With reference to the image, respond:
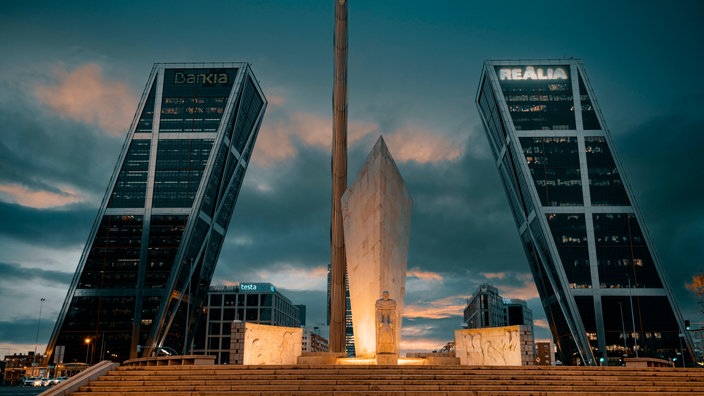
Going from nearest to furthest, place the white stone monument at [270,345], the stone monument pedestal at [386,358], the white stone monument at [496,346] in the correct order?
the stone monument pedestal at [386,358]
the white stone monument at [496,346]
the white stone monument at [270,345]

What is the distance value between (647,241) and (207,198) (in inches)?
2845

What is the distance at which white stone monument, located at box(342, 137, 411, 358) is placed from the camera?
26.8 metres

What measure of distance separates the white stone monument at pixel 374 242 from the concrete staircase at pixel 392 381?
7.19 meters

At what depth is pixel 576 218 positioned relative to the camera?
9219 cm

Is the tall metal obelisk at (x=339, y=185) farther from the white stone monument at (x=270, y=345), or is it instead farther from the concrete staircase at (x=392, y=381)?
the concrete staircase at (x=392, y=381)

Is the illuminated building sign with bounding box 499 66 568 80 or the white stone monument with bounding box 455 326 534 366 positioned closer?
Result: the white stone monument with bounding box 455 326 534 366

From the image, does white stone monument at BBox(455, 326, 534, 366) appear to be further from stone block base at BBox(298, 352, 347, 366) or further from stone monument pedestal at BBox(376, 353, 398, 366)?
stone block base at BBox(298, 352, 347, 366)

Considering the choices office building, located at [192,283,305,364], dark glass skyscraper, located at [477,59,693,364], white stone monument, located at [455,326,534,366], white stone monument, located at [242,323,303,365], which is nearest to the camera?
white stone monument, located at [455,326,534,366]

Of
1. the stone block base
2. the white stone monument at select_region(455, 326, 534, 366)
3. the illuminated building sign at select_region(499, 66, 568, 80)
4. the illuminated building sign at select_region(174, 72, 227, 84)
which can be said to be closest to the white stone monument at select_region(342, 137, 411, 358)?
the stone block base

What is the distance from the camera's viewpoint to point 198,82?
4247 inches

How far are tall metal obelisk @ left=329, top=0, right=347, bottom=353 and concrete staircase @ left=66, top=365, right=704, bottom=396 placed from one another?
1360 centimetres

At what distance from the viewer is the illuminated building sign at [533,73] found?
99.7m

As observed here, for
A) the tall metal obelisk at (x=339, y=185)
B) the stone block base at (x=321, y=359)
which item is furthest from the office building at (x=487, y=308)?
the stone block base at (x=321, y=359)

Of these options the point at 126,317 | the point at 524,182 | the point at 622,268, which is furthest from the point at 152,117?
the point at 622,268
